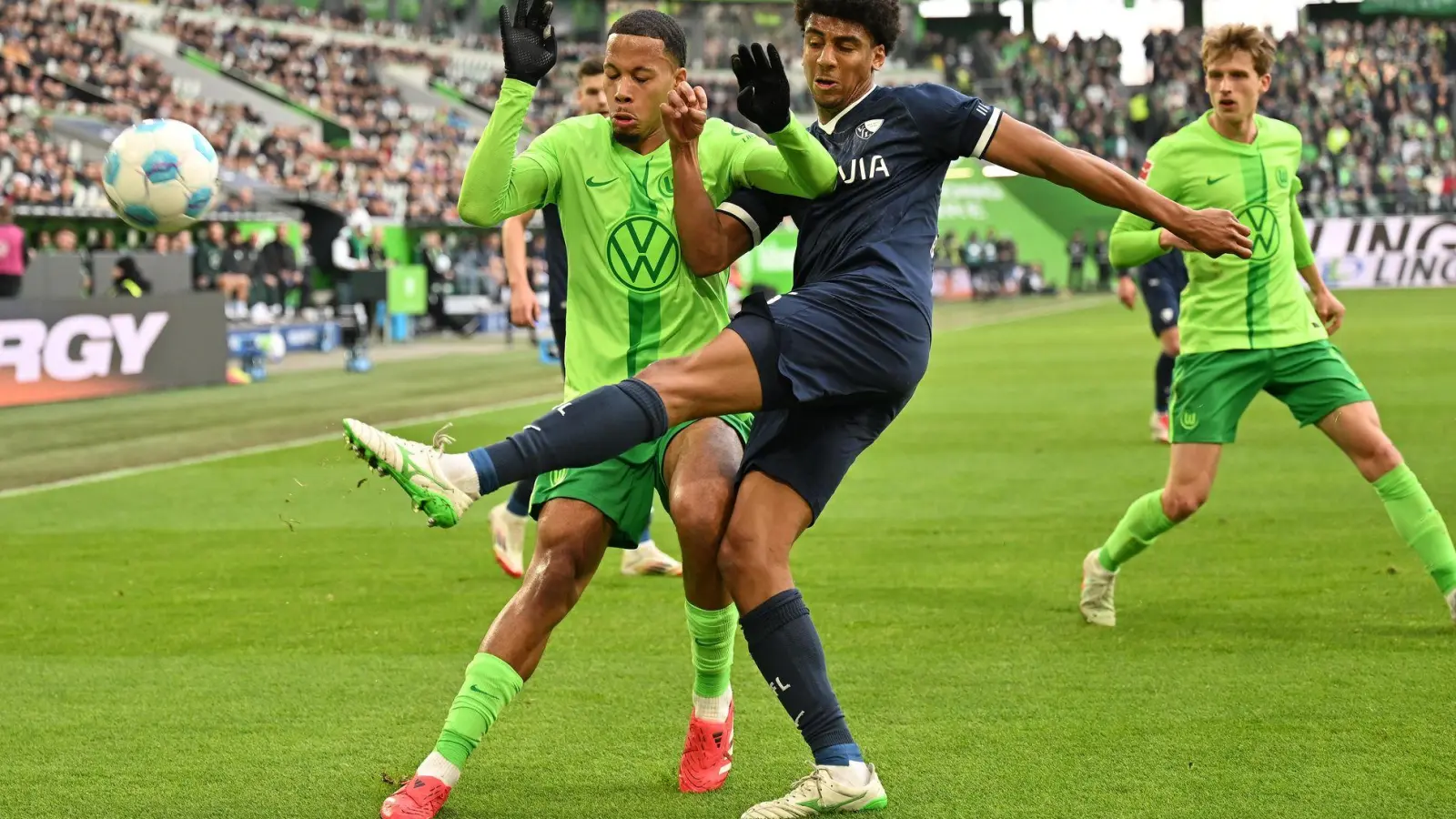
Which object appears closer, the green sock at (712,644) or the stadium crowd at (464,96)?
the green sock at (712,644)

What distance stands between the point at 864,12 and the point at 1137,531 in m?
3.07

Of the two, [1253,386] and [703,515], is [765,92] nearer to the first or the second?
[703,515]

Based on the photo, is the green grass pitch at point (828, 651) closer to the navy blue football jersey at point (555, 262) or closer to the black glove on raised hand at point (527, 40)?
the navy blue football jersey at point (555, 262)

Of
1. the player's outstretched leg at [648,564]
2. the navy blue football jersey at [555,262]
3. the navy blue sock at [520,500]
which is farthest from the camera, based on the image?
the player's outstretched leg at [648,564]

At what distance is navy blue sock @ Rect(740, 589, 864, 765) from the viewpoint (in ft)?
13.9

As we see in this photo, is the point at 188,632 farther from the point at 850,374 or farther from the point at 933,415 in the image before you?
the point at 933,415

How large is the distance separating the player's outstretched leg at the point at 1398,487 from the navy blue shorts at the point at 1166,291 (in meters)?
7.22

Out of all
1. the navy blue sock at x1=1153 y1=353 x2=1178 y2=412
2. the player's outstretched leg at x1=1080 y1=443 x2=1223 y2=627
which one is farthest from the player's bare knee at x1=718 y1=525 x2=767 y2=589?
the navy blue sock at x1=1153 y1=353 x2=1178 y2=412

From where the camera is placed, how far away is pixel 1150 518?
662 cm

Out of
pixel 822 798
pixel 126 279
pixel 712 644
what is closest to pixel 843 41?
pixel 712 644

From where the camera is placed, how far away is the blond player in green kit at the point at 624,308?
14.0 feet

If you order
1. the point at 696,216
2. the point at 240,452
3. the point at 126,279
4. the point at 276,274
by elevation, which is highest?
the point at 696,216

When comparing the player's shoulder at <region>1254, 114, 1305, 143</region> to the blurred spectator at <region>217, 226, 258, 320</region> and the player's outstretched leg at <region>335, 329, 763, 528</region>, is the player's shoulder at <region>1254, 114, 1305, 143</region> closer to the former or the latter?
the player's outstretched leg at <region>335, 329, 763, 528</region>

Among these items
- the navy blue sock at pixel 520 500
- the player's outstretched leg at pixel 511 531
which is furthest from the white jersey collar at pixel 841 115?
the player's outstretched leg at pixel 511 531
